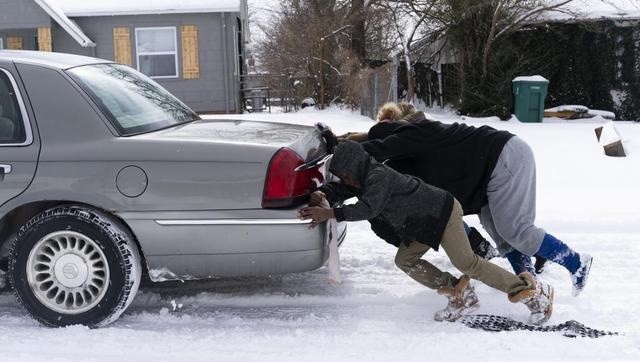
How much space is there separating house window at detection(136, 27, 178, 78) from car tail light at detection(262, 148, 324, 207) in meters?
15.4

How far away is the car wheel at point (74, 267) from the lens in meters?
3.86

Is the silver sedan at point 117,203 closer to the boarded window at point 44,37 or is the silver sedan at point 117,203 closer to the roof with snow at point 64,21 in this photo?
the roof with snow at point 64,21

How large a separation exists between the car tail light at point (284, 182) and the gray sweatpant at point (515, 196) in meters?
1.22

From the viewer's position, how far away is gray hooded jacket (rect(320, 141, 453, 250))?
387 cm

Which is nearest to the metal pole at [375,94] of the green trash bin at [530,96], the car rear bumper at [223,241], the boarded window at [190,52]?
the green trash bin at [530,96]

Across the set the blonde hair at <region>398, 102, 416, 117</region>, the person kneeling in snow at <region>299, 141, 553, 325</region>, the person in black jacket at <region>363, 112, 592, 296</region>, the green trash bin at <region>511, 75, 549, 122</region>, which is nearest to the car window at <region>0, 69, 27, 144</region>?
the person kneeling in snow at <region>299, 141, 553, 325</region>

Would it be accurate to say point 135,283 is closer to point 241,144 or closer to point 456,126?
point 241,144

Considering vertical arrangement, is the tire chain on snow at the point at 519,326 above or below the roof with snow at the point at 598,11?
below

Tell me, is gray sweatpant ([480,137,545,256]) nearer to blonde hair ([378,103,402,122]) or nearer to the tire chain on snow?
the tire chain on snow

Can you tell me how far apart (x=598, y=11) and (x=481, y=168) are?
13.5 meters

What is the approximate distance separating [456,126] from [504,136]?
0.99 feet

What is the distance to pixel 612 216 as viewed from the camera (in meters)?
6.45

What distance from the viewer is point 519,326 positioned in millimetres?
3957

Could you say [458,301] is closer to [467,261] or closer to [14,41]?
[467,261]
